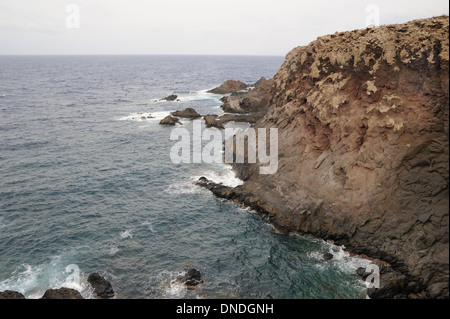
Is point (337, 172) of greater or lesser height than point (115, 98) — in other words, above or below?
below

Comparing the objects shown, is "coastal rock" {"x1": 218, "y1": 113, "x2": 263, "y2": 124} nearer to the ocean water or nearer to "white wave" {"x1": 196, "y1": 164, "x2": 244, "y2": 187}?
the ocean water

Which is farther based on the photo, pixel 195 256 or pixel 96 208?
pixel 96 208

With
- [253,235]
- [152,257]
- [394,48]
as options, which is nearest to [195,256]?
[152,257]

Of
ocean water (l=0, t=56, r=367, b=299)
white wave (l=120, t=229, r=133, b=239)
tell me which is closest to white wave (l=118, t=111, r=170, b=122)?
ocean water (l=0, t=56, r=367, b=299)

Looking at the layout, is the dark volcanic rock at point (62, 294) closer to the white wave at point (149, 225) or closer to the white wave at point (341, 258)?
the white wave at point (149, 225)
